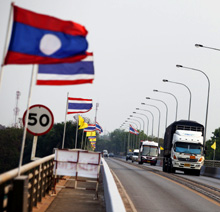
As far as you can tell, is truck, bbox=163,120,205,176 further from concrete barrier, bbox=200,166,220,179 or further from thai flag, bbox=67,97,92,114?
thai flag, bbox=67,97,92,114

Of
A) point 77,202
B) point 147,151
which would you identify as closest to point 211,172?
point 147,151

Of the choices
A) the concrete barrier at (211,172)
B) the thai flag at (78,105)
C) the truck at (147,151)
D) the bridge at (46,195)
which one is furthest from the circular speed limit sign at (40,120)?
the truck at (147,151)

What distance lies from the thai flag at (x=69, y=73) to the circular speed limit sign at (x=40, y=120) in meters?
3.37

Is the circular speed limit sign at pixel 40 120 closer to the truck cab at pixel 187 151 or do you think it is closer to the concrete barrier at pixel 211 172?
the truck cab at pixel 187 151

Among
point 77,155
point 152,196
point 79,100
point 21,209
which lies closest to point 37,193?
point 77,155

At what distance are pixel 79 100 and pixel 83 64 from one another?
19.2m

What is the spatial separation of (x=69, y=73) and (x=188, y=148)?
3026 centimetres

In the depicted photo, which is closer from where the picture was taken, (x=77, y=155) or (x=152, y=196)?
(x=77, y=155)

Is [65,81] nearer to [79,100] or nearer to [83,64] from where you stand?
[83,64]

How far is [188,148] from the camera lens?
1559 inches

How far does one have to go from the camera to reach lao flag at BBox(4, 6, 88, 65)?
8523 millimetres

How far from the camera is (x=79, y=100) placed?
29438 mm

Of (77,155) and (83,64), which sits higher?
(83,64)

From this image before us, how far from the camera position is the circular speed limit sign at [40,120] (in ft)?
44.7
